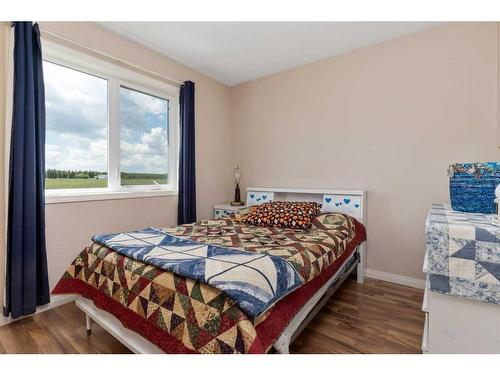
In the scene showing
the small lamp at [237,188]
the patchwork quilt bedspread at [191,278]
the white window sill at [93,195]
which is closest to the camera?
the patchwork quilt bedspread at [191,278]

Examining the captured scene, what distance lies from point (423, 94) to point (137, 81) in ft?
9.30

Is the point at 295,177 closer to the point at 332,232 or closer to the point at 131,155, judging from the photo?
the point at 332,232

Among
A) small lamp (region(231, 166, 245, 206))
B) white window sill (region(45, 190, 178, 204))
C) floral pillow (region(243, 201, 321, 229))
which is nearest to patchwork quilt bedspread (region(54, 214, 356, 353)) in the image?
floral pillow (region(243, 201, 321, 229))

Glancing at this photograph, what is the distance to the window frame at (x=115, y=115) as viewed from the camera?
209 cm

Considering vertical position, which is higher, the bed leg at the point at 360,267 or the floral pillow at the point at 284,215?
the floral pillow at the point at 284,215

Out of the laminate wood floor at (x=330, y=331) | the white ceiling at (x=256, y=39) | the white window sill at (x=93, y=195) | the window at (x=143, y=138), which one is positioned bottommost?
the laminate wood floor at (x=330, y=331)

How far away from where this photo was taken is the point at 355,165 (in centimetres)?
271

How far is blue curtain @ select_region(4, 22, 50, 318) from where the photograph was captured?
68.7 inches

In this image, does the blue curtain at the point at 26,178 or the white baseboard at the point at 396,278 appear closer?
the blue curtain at the point at 26,178

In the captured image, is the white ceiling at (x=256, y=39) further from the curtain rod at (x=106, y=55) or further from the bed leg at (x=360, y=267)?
the bed leg at (x=360, y=267)

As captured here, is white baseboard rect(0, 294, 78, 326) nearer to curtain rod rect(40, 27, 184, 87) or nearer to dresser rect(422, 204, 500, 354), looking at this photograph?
curtain rod rect(40, 27, 184, 87)

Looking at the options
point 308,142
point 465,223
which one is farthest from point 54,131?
point 465,223

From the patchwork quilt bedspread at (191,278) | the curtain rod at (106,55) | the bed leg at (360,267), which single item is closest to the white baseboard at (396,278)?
the bed leg at (360,267)

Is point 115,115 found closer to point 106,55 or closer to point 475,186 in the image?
point 106,55
